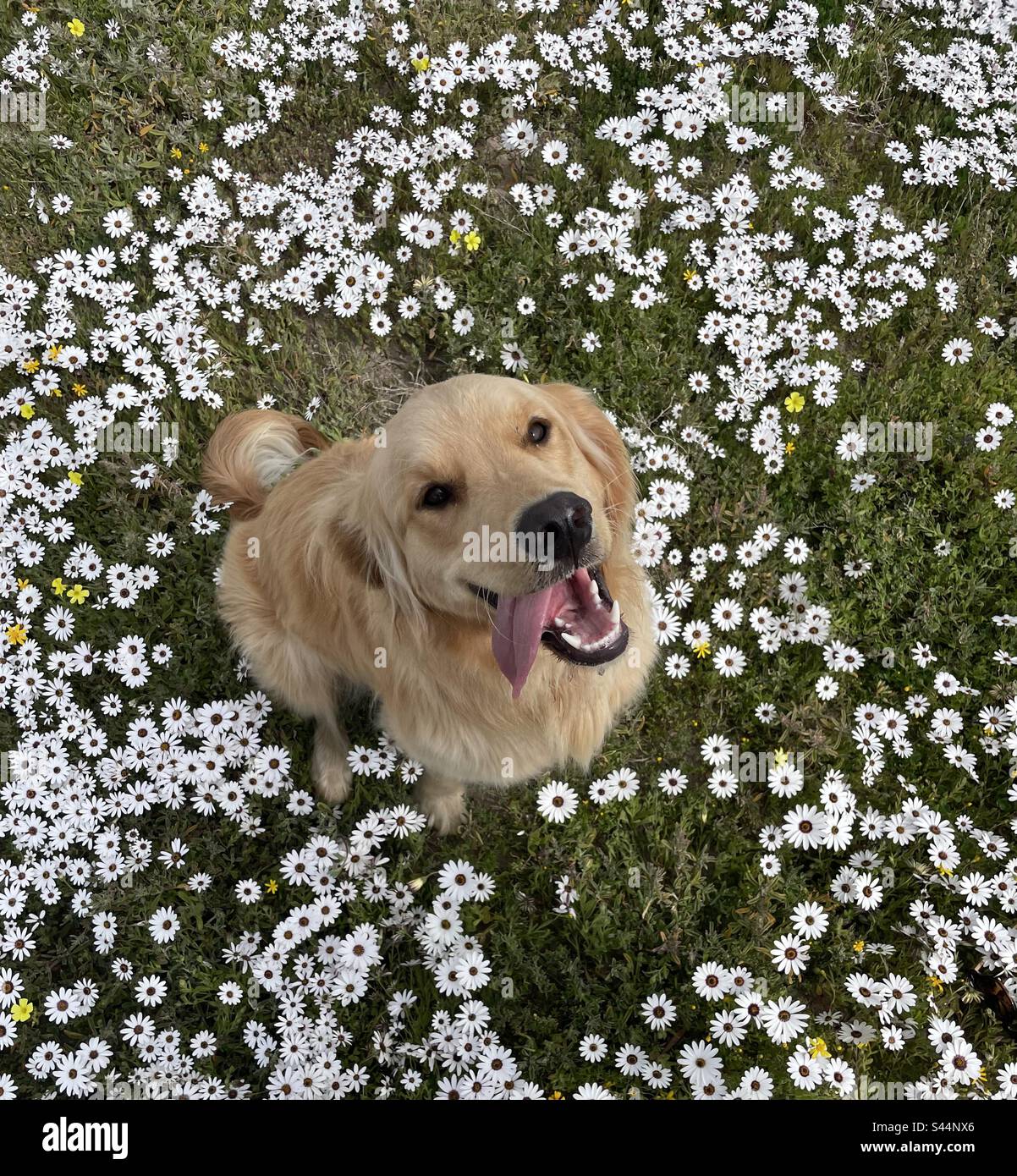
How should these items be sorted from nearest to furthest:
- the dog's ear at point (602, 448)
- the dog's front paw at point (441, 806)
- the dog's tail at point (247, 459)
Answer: the dog's ear at point (602, 448) < the dog's tail at point (247, 459) < the dog's front paw at point (441, 806)

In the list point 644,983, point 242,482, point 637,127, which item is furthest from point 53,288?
point 644,983

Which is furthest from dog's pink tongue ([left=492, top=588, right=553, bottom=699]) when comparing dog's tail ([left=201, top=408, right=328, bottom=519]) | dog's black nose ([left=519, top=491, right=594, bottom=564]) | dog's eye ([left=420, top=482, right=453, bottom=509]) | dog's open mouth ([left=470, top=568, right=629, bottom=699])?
dog's tail ([left=201, top=408, right=328, bottom=519])

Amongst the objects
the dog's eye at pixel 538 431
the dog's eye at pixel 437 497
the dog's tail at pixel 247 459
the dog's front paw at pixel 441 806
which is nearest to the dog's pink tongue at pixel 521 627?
the dog's eye at pixel 437 497

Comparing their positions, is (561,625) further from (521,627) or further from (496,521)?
(496,521)

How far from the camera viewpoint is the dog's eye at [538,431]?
9.45 feet

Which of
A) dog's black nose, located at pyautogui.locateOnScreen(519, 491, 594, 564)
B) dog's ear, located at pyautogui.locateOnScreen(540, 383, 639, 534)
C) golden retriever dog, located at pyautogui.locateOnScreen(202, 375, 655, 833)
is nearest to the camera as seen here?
dog's black nose, located at pyautogui.locateOnScreen(519, 491, 594, 564)

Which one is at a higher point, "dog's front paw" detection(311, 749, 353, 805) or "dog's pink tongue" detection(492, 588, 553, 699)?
"dog's pink tongue" detection(492, 588, 553, 699)

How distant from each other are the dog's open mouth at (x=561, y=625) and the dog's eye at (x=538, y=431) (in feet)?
1.75

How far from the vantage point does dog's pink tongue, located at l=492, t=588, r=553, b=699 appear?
2.73 meters

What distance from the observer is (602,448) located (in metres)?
3.31

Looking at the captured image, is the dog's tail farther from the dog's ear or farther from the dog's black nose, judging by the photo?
the dog's black nose

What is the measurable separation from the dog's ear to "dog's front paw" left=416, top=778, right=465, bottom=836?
69.3 inches

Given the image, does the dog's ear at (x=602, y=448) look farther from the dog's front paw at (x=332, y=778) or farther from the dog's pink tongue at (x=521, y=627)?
the dog's front paw at (x=332, y=778)
